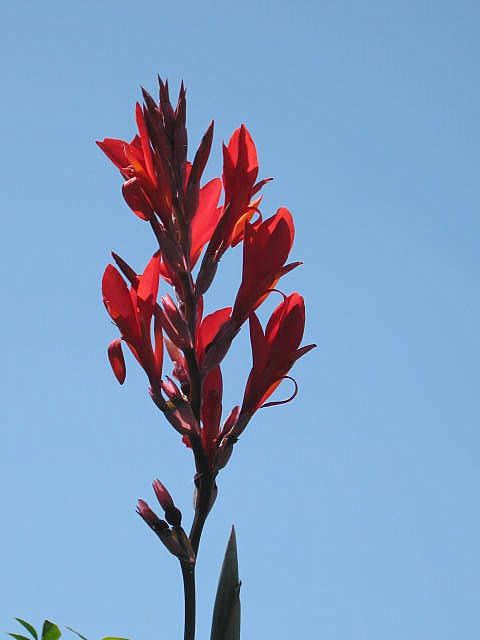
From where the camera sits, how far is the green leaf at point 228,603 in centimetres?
121

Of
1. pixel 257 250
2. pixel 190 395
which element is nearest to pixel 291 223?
pixel 257 250

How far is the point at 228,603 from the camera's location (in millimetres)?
1231

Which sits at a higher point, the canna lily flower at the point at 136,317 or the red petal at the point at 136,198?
the red petal at the point at 136,198

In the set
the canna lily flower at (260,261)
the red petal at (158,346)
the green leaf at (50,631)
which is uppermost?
the canna lily flower at (260,261)

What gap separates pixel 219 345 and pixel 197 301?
0.24ft

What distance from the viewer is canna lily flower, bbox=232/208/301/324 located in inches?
51.3

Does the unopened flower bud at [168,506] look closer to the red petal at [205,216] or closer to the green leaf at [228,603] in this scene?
the green leaf at [228,603]

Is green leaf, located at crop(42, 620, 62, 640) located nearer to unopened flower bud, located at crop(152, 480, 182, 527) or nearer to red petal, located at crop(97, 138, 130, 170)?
unopened flower bud, located at crop(152, 480, 182, 527)

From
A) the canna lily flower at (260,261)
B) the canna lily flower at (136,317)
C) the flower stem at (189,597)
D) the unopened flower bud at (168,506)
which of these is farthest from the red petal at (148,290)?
the flower stem at (189,597)

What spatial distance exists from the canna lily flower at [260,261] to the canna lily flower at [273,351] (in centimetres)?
3

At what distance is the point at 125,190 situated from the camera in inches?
50.7

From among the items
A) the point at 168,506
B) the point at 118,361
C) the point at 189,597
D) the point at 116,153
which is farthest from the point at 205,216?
the point at 189,597

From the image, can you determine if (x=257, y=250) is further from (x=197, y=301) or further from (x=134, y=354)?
(x=134, y=354)

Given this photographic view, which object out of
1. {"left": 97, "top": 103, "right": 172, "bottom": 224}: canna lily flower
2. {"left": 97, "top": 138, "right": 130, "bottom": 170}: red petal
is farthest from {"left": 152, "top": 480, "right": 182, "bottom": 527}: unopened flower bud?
{"left": 97, "top": 138, "right": 130, "bottom": 170}: red petal
